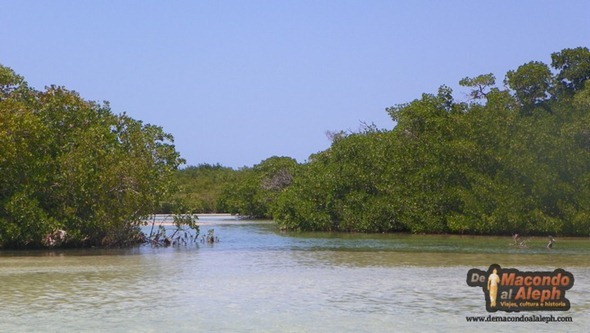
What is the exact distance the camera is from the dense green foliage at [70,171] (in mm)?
29891

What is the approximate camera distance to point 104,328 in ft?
46.3

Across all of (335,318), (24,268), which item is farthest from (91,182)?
(335,318)

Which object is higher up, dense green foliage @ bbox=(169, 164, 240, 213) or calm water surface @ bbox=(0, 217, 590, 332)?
dense green foliage @ bbox=(169, 164, 240, 213)

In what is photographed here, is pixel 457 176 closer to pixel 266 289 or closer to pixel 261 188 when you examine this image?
pixel 266 289

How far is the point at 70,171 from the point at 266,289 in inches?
577

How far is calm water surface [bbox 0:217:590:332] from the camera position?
14.6 metres

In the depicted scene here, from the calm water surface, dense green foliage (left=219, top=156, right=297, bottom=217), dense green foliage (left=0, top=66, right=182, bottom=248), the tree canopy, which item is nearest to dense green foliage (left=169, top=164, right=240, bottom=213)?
dense green foliage (left=219, top=156, right=297, bottom=217)

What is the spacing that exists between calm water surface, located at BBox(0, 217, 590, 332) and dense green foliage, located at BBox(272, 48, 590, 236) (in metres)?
7.46

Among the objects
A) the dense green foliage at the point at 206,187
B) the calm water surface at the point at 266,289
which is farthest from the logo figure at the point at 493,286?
the dense green foliage at the point at 206,187

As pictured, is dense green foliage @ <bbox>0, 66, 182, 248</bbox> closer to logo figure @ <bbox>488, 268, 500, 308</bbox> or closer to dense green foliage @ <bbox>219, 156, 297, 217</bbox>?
logo figure @ <bbox>488, 268, 500, 308</bbox>

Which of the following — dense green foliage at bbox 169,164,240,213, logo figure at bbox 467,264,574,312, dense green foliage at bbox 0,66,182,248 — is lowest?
logo figure at bbox 467,264,574,312

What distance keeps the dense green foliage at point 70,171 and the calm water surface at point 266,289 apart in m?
1.39

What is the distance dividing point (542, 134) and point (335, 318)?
29299 mm

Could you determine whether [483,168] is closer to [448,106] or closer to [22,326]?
[448,106]
